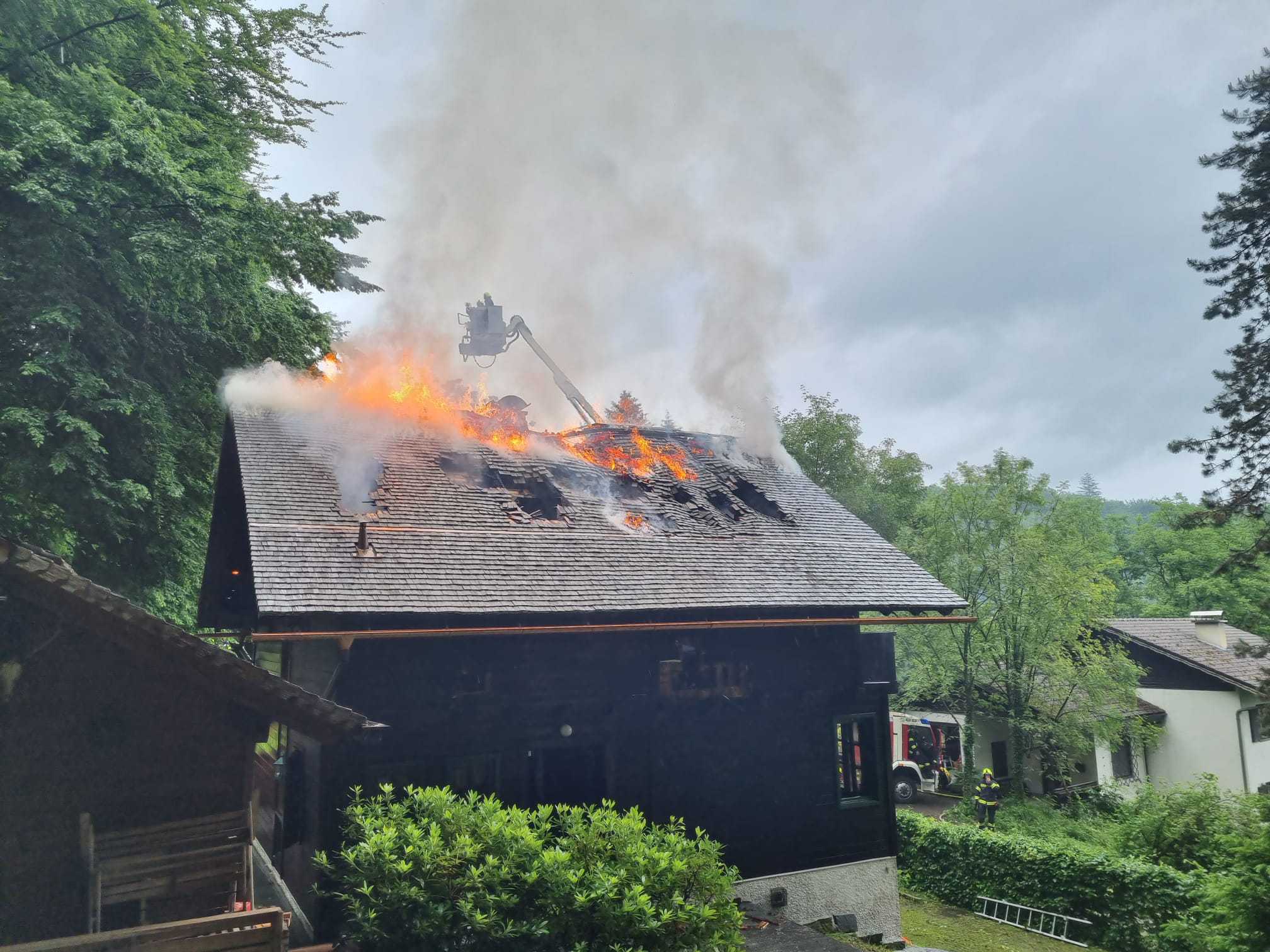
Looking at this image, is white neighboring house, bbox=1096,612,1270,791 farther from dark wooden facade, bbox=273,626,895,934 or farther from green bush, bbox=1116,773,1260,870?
dark wooden facade, bbox=273,626,895,934

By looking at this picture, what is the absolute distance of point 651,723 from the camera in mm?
11789

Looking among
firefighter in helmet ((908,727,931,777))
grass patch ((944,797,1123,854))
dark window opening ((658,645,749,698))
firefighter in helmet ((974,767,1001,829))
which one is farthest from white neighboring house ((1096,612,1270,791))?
dark window opening ((658,645,749,698))

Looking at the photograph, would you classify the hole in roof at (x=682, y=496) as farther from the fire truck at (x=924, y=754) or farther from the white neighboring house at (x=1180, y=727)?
the white neighboring house at (x=1180, y=727)

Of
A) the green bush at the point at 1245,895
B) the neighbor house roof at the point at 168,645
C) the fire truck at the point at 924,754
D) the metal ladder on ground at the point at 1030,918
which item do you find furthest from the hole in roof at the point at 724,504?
the fire truck at the point at 924,754

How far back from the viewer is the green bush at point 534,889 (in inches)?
266

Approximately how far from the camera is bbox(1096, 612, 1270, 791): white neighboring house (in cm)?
2512

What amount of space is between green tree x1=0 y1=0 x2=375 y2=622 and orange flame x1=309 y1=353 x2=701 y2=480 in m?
1.76

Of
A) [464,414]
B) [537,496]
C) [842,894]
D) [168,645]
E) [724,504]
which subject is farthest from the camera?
[464,414]

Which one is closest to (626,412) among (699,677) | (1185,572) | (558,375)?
(558,375)

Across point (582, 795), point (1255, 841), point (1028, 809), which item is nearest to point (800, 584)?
point (582, 795)

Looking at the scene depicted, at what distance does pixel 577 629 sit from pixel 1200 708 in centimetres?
2564

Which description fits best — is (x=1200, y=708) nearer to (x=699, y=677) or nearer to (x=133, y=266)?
(x=699, y=677)

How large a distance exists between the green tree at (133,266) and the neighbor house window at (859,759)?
38.1 ft

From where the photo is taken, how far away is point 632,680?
11734mm
